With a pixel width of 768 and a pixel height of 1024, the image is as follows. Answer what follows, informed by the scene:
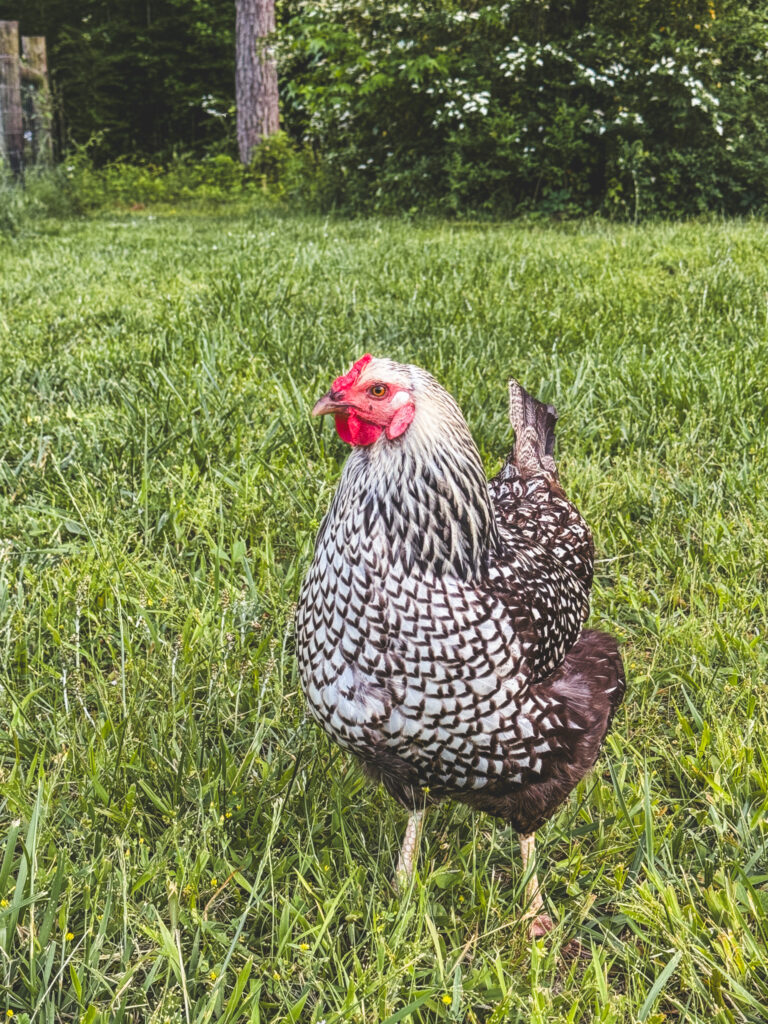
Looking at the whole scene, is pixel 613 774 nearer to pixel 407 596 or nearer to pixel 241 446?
pixel 407 596

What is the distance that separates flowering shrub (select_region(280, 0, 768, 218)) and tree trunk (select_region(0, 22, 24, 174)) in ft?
10.1

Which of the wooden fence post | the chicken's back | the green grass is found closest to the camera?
the green grass

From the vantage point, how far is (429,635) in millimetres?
1617

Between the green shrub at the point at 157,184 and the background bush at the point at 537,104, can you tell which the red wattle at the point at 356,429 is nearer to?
the background bush at the point at 537,104

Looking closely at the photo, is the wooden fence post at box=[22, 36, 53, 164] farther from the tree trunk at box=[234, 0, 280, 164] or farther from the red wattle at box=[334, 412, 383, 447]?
the red wattle at box=[334, 412, 383, 447]

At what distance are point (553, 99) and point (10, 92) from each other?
597 centimetres

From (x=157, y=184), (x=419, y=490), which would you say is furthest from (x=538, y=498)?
(x=157, y=184)

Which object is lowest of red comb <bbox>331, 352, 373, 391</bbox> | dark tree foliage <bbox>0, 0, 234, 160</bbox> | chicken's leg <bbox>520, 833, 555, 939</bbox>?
chicken's leg <bbox>520, 833, 555, 939</bbox>

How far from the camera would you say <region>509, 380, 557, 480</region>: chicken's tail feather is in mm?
2576

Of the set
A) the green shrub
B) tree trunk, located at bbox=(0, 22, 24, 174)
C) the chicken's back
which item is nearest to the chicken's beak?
the chicken's back

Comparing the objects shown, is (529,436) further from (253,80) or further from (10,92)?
(253,80)

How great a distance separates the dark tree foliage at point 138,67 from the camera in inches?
814

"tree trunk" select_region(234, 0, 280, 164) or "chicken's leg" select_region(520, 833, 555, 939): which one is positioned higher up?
"tree trunk" select_region(234, 0, 280, 164)

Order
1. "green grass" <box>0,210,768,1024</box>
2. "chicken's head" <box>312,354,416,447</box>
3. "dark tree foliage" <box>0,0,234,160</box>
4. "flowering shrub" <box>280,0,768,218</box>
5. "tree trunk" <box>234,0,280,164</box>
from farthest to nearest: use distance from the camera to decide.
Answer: "dark tree foliage" <box>0,0,234,160</box> < "tree trunk" <box>234,0,280,164</box> < "flowering shrub" <box>280,0,768,218</box> < "chicken's head" <box>312,354,416,447</box> < "green grass" <box>0,210,768,1024</box>
